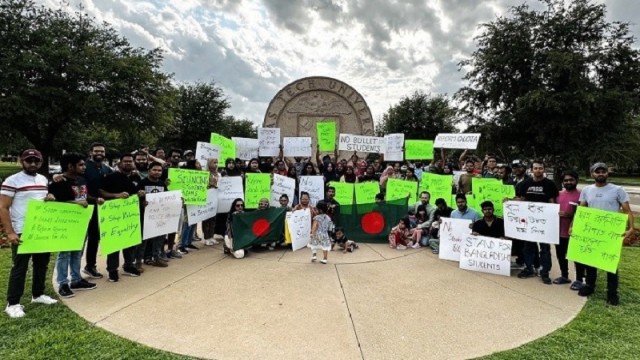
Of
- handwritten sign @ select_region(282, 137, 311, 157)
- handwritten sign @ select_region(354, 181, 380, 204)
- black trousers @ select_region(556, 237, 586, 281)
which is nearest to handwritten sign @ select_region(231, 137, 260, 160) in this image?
handwritten sign @ select_region(282, 137, 311, 157)

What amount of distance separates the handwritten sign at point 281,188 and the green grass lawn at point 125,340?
455 cm

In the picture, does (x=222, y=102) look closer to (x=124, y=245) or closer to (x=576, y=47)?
(x=576, y=47)

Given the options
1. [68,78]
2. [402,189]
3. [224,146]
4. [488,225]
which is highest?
[68,78]

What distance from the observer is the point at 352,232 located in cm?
791

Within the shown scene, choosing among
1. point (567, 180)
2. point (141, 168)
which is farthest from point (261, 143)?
point (567, 180)

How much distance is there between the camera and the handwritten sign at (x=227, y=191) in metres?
7.59

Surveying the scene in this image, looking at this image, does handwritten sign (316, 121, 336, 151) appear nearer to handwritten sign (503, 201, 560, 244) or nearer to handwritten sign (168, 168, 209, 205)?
handwritten sign (168, 168, 209, 205)

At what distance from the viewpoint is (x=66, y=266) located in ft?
15.6

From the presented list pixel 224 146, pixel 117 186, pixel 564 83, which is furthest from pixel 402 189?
pixel 564 83

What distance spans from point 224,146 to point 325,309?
5317mm

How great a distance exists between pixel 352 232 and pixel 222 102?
32.1 meters

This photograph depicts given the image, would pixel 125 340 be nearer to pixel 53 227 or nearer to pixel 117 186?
pixel 53 227

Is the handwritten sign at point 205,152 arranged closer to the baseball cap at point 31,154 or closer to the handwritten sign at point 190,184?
Result: the handwritten sign at point 190,184

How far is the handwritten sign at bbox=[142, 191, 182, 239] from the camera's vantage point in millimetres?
5680
